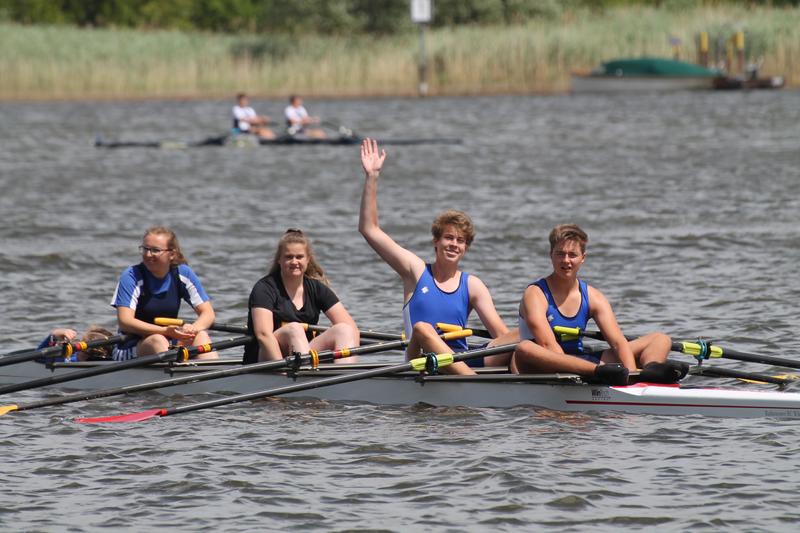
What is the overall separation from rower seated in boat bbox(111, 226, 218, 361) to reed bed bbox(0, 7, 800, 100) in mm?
34266

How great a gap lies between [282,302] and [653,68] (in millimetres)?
35653

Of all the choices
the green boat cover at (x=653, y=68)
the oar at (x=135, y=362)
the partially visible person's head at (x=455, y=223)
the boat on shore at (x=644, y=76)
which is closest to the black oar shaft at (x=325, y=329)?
the oar at (x=135, y=362)

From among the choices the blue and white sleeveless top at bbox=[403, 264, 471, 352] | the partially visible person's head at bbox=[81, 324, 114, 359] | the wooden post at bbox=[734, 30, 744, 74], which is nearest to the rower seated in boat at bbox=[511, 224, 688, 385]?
the blue and white sleeveless top at bbox=[403, 264, 471, 352]

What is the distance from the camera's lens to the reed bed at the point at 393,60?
144 feet

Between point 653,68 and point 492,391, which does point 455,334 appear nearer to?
point 492,391

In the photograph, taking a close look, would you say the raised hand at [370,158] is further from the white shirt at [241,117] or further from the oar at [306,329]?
the white shirt at [241,117]

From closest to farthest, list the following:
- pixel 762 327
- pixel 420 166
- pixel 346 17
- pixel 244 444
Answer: pixel 244 444 < pixel 762 327 < pixel 420 166 < pixel 346 17

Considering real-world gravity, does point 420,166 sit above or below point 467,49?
below

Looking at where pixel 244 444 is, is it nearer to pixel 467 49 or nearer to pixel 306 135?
pixel 306 135

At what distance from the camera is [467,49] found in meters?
45.2

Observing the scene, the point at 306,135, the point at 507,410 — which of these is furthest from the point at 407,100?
the point at 507,410

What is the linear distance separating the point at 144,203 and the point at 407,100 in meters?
23.1

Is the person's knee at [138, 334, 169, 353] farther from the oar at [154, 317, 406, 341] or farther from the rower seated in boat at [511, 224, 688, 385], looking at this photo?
the rower seated in boat at [511, 224, 688, 385]

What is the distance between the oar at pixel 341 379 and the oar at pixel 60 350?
934 millimetres
